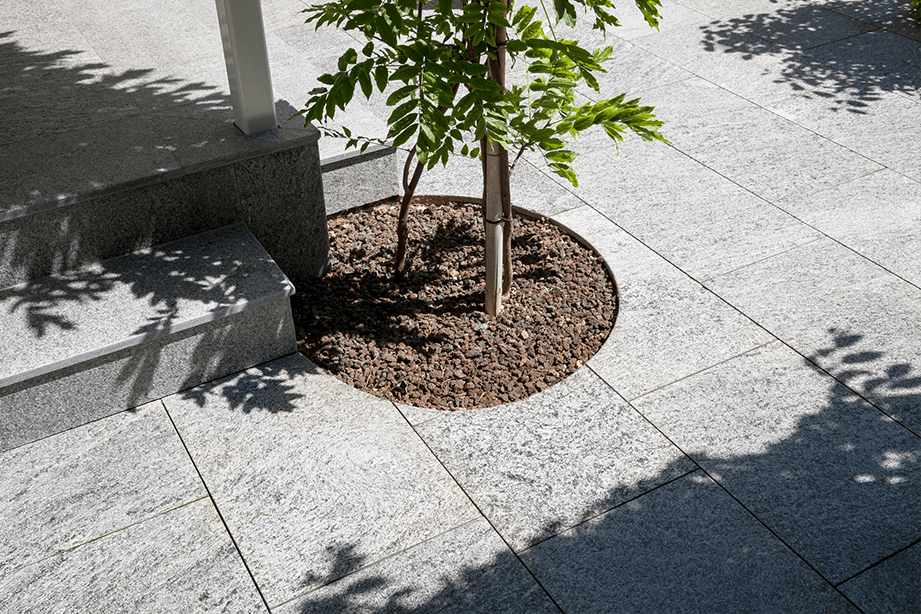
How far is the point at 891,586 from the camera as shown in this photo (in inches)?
160

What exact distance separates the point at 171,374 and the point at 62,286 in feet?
2.76

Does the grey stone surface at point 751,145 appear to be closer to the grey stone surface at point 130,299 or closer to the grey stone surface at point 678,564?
the grey stone surface at point 678,564

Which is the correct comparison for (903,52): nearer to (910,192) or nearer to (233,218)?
(910,192)

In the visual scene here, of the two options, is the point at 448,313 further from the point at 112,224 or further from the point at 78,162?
the point at 78,162

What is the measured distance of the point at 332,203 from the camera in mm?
6680

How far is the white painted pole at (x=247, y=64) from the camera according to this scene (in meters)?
5.30

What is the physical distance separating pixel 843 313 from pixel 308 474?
3543 millimetres

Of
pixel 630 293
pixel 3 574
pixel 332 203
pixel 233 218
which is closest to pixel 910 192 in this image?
pixel 630 293

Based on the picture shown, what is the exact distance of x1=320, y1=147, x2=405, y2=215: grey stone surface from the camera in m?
6.50

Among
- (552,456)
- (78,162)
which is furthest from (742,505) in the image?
(78,162)

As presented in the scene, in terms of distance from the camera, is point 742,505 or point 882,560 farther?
point 742,505

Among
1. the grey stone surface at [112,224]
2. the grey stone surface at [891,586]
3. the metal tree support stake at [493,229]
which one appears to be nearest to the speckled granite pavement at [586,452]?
the grey stone surface at [891,586]

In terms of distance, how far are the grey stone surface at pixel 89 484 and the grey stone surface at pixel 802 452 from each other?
2.68 m

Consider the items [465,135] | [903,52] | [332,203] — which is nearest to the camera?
[332,203]
